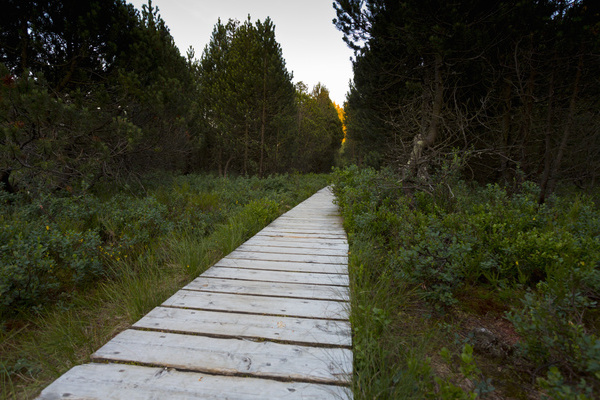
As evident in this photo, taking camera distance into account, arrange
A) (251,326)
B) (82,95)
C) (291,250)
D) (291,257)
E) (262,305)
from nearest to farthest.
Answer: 1. (251,326)
2. (262,305)
3. (291,257)
4. (291,250)
5. (82,95)

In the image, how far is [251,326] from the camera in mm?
1787

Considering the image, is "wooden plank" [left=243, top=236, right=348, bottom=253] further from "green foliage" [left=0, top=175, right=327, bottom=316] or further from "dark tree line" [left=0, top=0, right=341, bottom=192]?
"dark tree line" [left=0, top=0, right=341, bottom=192]

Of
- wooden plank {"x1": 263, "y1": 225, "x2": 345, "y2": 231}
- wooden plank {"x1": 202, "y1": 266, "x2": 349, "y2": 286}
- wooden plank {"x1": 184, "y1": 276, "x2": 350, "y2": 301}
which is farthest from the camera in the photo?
wooden plank {"x1": 263, "y1": 225, "x2": 345, "y2": 231}

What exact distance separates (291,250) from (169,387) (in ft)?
7.66

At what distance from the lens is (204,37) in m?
16.7

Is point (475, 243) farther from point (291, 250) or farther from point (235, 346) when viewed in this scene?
point (235, 346)

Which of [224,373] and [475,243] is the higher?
[475,243]

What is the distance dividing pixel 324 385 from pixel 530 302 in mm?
1192

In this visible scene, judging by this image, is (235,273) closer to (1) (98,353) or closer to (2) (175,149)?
(1) (98,353)

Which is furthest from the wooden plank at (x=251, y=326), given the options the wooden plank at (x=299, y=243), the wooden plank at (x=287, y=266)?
the wooden plank at (x=299, y=243)

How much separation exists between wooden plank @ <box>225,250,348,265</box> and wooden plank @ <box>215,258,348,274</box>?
101mm

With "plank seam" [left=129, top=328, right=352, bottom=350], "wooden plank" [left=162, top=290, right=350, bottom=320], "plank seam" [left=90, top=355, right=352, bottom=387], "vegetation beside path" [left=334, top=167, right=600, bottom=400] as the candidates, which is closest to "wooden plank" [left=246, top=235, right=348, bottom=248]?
"vegetation beside path" [left=334, top=167, right=600, bottom=400]

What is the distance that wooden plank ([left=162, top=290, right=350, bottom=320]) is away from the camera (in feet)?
6.44

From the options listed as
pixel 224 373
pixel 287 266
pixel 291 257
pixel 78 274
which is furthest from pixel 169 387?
pixel 78 274
